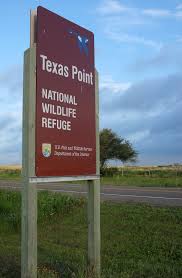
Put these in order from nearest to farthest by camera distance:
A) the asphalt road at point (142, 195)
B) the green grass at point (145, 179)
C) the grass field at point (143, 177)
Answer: the asphalt road at point (142, 195)
the green grass at point (145, 179)
the grass field at point (143, 177)

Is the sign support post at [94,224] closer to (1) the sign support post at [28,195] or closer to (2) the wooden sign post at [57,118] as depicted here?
(2) the wooden sign post at [57,118]

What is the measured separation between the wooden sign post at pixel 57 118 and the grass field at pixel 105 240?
871 millimetres

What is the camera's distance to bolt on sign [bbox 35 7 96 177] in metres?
5.71

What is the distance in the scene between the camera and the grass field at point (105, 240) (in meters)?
6.83

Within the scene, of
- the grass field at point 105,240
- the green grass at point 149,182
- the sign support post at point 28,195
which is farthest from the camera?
the green grass at point 149,182

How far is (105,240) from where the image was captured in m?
9.77

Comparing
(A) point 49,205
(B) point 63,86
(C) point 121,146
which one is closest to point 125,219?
(A) point 49,205

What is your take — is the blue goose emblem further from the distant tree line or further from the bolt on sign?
the distant tree line

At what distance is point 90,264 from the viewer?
20.7 feet

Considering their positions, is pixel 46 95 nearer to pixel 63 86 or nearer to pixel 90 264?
pixel 63 86

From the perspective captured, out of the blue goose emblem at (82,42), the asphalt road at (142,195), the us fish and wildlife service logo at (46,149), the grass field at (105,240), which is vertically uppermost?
the blue goose emblem at (82,42)

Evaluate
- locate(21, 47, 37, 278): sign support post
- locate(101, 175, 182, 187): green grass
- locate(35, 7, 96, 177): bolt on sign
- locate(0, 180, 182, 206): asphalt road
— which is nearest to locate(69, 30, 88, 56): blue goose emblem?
locate(35, 7, 96, 177): bolt on sign

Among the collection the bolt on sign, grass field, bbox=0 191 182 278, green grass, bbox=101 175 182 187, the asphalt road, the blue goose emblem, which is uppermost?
the blue goose emblem

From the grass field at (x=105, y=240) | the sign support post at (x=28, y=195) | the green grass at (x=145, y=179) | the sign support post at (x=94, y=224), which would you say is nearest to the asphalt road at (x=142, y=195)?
the grass field at (x=105, y=240)
